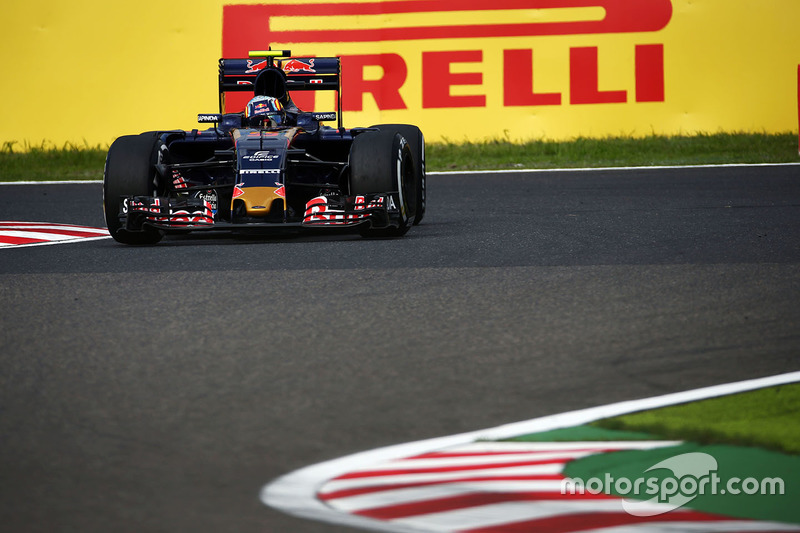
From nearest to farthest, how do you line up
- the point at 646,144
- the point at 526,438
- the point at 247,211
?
1. the point at 526,438
2. the point at 247,211
3. the point at 646,144

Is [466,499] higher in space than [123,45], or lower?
lower

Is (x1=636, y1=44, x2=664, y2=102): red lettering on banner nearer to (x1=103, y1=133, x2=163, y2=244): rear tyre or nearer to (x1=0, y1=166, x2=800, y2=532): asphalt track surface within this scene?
(x1=0, y1=166, x2=800, y2=532): asphalt track surface

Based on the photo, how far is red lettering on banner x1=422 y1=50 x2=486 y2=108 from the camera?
16.1 m

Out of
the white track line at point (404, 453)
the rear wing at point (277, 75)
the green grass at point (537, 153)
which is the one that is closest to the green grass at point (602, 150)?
the green grass at point (537, 153)

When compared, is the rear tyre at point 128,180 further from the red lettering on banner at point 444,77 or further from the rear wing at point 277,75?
the red lettering on banner at point 444,77

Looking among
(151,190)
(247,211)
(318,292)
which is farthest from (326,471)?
(151,190)

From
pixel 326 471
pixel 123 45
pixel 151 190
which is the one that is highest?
pixel 123 45

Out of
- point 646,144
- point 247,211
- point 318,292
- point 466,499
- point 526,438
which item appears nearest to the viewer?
point 466,499

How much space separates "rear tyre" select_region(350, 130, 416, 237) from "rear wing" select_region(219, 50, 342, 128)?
117 cm

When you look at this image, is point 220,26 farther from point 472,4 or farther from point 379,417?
point 379,417

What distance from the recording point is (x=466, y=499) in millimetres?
3086

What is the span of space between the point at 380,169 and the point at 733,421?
17.7ft

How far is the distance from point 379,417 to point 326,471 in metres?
0.60

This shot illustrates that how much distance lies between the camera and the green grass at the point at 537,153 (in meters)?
16.0
